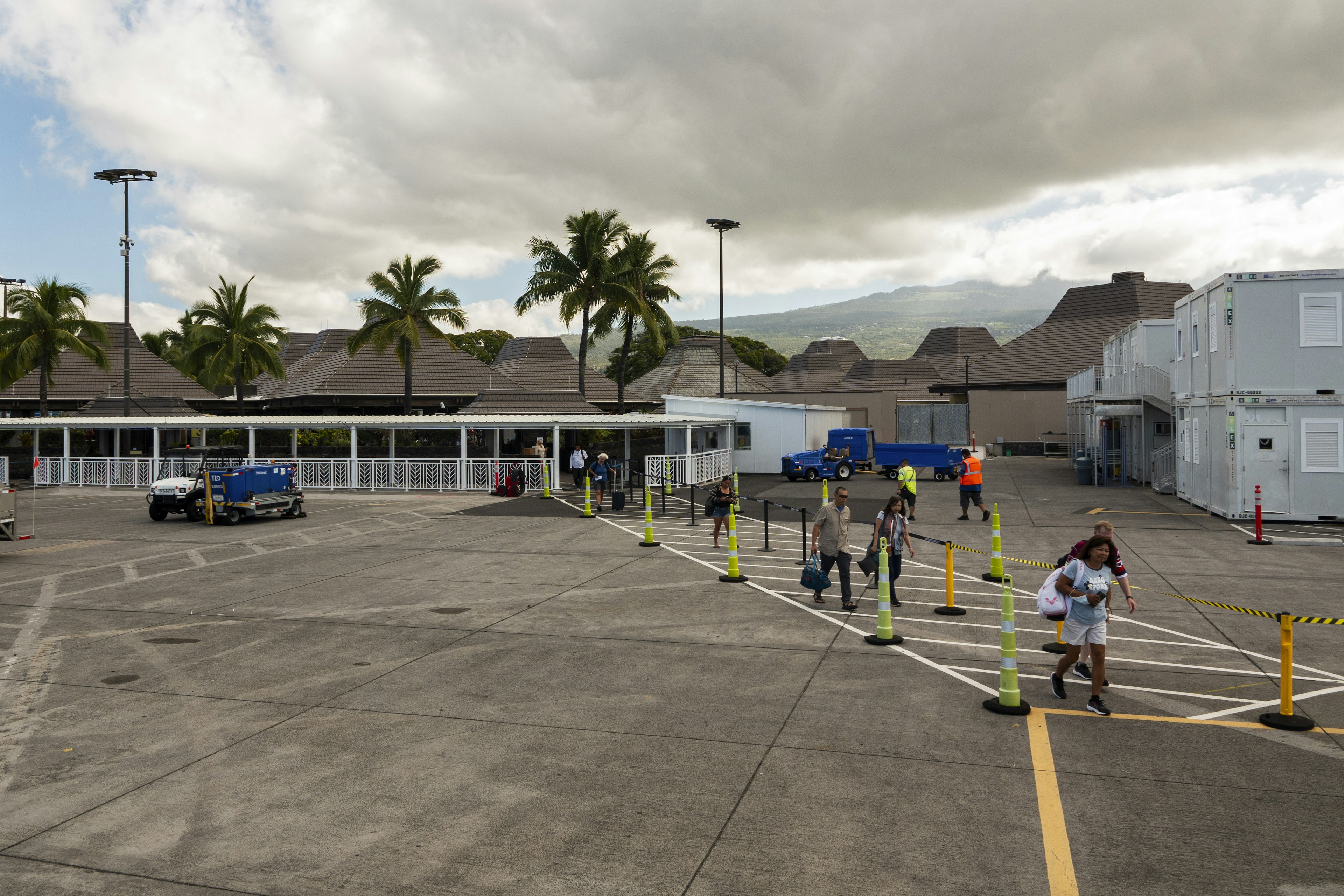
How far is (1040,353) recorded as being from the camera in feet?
204

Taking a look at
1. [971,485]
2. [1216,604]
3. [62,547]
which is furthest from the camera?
[971,485]

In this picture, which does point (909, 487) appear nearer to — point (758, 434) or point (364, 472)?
point (758, 434)

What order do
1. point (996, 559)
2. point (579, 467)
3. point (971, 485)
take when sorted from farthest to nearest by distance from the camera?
point (579, 467), point (971, 485), point (996, 559)

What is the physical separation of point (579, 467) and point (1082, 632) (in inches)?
1003

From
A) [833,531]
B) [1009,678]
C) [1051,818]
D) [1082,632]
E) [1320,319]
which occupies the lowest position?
[1051,818]

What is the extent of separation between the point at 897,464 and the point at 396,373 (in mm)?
26000

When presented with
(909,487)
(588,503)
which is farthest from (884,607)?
(588,503)

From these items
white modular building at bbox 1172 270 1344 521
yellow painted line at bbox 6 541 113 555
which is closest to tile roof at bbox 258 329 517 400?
yellow painted line at bbox 6 541 113 555

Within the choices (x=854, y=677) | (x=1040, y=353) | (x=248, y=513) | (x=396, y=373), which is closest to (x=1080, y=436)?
(x=1040, y=353)

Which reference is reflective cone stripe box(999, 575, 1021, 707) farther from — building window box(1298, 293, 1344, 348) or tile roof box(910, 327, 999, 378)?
tile roof box(910, 327, 999, 378)

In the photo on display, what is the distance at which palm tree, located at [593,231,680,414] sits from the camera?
42.5m

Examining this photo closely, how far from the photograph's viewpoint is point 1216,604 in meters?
11.1

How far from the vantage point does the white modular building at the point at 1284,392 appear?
2064 centimetres

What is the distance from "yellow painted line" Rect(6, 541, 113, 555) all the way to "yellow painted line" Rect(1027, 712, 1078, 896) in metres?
18.7
